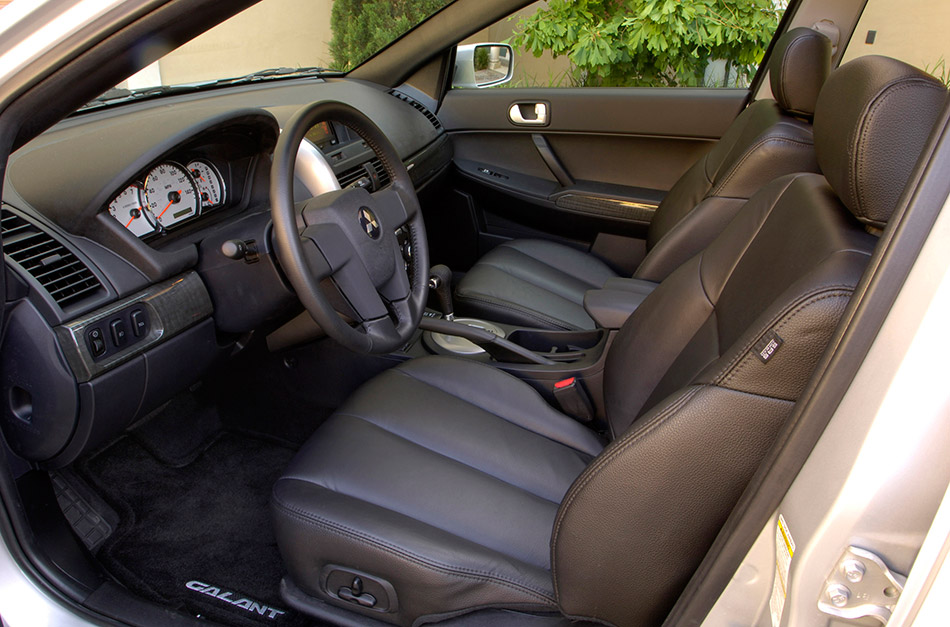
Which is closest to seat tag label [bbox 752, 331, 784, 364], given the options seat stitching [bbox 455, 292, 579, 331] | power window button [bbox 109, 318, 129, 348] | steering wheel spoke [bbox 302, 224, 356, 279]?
steering wheel spoke [bbox 302, 224, 356, 279]

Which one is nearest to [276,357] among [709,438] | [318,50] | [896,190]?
[709,438]

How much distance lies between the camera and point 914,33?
2.60 m

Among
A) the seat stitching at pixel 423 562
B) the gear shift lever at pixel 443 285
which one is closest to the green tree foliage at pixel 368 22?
the gear shift lever at pixel 443 285

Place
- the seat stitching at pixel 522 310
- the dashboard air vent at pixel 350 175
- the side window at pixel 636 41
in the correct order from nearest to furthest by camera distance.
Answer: the dashboard air vent at pixel 350 175
the seat stitching at pixel 522 310
the side window at pixel 636 41

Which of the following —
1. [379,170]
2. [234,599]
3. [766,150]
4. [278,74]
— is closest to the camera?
[234,599]

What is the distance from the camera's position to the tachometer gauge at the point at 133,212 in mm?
1280

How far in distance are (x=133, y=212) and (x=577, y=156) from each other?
75.5 inches

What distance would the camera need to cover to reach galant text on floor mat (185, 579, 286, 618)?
1553 mm

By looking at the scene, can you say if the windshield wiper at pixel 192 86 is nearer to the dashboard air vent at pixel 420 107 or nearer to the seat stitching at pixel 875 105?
the dashboard air vent at pixel 420 107

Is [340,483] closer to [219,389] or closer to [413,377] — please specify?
[413,377]

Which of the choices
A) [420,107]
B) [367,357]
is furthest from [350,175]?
[420,107]

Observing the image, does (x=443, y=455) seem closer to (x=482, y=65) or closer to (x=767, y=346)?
(x=767, y=346)

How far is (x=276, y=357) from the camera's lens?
1.92 meters

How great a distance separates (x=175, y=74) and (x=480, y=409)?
54.7 inches
